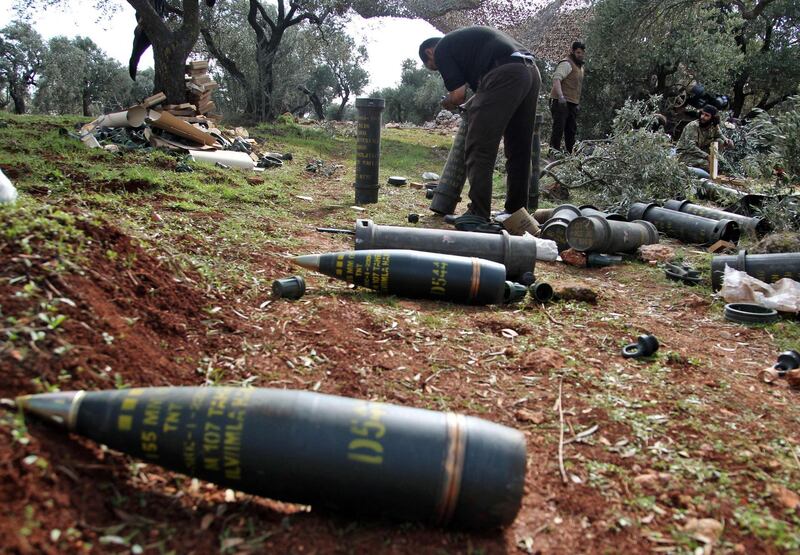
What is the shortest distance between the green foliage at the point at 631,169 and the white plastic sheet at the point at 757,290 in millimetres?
3528

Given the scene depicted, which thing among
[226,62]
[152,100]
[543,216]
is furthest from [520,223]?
[226,62]

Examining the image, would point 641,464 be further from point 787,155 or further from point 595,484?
A: point 787,155

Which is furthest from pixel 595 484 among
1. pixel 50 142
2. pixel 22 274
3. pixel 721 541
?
pixel 50 142

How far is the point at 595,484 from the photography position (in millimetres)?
2229

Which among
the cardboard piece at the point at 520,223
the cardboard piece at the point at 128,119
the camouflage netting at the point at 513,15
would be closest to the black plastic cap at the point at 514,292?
the cardboard piece at the point at 520,223

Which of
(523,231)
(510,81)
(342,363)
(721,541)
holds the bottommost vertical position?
(721,541)

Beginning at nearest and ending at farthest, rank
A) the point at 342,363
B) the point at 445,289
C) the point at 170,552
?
1. the point at 170,552
2. the point at 342,363
3. the point at 445,289

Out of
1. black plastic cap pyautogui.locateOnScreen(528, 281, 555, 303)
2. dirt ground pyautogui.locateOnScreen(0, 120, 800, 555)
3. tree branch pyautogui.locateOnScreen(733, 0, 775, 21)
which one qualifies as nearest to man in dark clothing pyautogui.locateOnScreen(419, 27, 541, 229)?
black plastic cap pyautogui.locateOnScreen(528, 281, 555, 303)

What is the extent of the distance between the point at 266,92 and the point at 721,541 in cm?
1915

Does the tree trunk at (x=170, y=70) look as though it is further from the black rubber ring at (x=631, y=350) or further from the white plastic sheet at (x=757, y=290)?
the black rubber ring at (x=631, y=350)

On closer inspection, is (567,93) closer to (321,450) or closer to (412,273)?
(412,273)

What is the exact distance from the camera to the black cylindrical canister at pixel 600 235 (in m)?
5.79

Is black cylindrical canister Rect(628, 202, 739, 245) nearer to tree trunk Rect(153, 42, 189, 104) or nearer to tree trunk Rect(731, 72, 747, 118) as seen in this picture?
tree trunk Rect(153, 42, 189, 104)

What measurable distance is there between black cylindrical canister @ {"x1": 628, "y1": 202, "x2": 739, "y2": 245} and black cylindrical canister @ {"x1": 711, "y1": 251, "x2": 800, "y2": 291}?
1.69 metres
